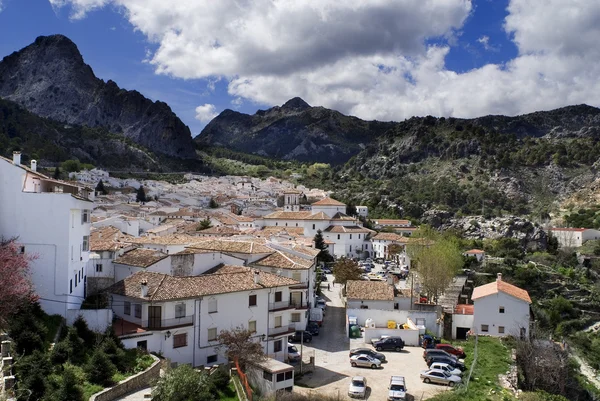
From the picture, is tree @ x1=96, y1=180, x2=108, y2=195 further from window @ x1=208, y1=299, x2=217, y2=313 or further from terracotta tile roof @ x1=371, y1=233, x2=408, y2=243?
window @ x1=208, y1=299, x2=217, y2=313

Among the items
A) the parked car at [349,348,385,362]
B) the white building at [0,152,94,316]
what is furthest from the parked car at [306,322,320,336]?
the white building at [0,152,94,316]

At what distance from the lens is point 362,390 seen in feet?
70.4

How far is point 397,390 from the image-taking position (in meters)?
21.0

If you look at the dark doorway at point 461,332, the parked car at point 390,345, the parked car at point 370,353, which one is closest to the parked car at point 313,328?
the parked car at point 390,345

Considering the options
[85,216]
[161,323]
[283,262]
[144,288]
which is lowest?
[161,323]

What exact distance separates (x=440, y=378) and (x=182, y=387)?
12.3m

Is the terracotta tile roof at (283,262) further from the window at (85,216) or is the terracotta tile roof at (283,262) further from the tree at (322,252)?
the tree at (322,252)

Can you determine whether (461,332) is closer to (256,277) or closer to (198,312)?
(256,277)

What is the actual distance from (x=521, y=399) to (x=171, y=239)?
983 inches

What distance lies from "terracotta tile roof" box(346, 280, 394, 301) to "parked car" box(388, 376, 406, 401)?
41.9 feet

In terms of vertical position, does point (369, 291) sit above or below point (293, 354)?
above

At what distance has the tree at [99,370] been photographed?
667 inches

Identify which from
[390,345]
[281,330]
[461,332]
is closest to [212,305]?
[281,330]

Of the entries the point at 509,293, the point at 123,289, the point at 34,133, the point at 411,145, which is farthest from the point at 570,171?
the point at 34,133
